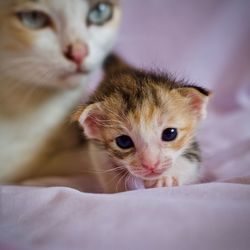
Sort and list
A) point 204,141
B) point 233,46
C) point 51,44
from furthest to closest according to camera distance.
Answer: point 233,46, point 204,141, point 51,44

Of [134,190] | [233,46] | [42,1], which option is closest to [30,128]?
[42,1]

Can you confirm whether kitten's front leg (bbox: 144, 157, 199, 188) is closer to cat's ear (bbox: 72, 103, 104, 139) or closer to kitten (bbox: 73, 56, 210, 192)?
kitten (bbox: 73, 56, 210, 192)

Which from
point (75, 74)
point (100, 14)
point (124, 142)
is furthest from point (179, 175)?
point (100, 14)

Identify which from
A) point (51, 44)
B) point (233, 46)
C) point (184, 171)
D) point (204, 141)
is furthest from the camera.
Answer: point (233, 46)

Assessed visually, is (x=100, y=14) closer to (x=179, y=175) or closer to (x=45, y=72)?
(x=45, y=72)

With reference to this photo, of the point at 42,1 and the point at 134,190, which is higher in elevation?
the point at 42,1

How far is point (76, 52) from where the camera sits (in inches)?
39.6

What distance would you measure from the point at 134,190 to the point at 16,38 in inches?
18.6

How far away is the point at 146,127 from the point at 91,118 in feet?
0.43

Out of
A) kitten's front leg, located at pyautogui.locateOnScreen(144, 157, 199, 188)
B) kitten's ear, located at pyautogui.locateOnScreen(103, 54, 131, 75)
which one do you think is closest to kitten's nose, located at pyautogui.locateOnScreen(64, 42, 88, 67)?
kitten's ear, located at pyautogui.locateOnScreen(103, 54, 131, 75)

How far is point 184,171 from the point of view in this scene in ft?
2.91

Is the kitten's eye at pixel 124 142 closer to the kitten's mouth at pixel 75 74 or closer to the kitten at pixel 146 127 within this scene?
the kitten at pixel 146 127

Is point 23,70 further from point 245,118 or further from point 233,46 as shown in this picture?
point 233,46

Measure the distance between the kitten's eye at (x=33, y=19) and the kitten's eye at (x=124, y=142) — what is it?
389 mm
